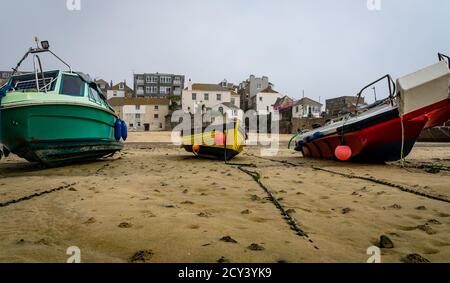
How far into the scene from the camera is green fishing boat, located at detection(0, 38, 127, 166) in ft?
23.2

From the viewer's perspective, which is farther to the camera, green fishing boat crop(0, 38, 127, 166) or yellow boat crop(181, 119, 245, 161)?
yellow boat crop(181, 119, 245, 161)

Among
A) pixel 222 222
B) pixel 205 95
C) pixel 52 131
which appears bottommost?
pixel 222 222

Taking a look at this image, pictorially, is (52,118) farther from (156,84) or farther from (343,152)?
(156,84)

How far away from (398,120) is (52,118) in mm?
8849

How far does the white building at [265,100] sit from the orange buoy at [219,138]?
61.7 m

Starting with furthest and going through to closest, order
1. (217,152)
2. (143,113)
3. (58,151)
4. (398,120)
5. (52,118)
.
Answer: (143,113)
(217,152)
(398,120)
(58,151)
(52,118)

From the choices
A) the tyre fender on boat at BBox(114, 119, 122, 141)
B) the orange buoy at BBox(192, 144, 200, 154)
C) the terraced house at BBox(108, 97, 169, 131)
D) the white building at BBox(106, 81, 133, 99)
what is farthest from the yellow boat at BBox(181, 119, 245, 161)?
the white building at BBox(106, 81, 133, 99)

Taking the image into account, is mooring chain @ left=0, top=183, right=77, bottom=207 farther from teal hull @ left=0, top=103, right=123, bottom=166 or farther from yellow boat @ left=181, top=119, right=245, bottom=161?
yellow boat @ left=181, top=119, right=245, bottom=161

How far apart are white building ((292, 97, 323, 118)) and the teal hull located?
56.6m

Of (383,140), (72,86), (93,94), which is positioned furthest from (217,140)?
(383,140)

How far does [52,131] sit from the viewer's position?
756cm

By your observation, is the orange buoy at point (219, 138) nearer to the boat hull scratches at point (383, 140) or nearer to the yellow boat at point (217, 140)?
the yellow boat at point (217, 140)
